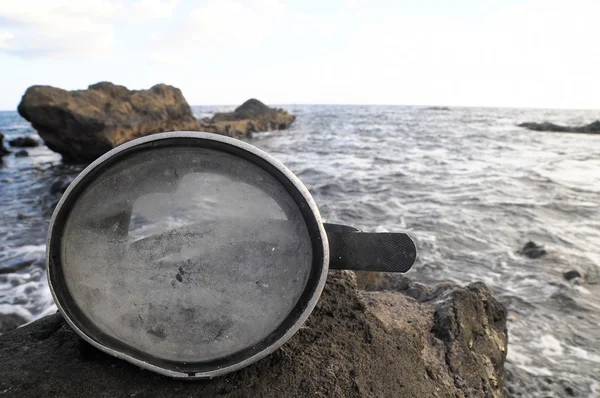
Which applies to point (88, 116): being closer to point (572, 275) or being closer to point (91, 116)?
point (91, 116)

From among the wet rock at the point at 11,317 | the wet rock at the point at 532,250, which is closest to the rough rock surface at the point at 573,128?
the wet rock at the point at 532,250

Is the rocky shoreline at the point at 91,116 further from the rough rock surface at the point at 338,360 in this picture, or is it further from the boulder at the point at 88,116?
the rough rock surface at the point at 338,360

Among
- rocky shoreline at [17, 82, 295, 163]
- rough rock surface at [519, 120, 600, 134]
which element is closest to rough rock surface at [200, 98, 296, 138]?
rocky shoreline at [17, 82, 295, 163]

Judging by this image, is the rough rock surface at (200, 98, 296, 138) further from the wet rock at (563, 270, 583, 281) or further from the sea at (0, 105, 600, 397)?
the wet rock at (563, 270, 583, 281)

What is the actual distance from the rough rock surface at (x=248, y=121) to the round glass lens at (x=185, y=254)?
18.7 m

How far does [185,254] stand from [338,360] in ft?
2.31

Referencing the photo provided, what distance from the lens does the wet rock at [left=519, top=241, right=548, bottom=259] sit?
5355 mm

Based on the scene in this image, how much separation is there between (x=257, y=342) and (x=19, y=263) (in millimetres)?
5200

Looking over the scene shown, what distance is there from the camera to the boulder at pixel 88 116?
11883mm

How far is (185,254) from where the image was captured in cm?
127

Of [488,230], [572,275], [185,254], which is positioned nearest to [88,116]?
[488,230]

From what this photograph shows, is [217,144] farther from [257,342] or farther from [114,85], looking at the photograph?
[114,85]

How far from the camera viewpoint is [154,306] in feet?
4.10

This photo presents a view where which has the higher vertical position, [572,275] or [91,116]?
[91,116]
